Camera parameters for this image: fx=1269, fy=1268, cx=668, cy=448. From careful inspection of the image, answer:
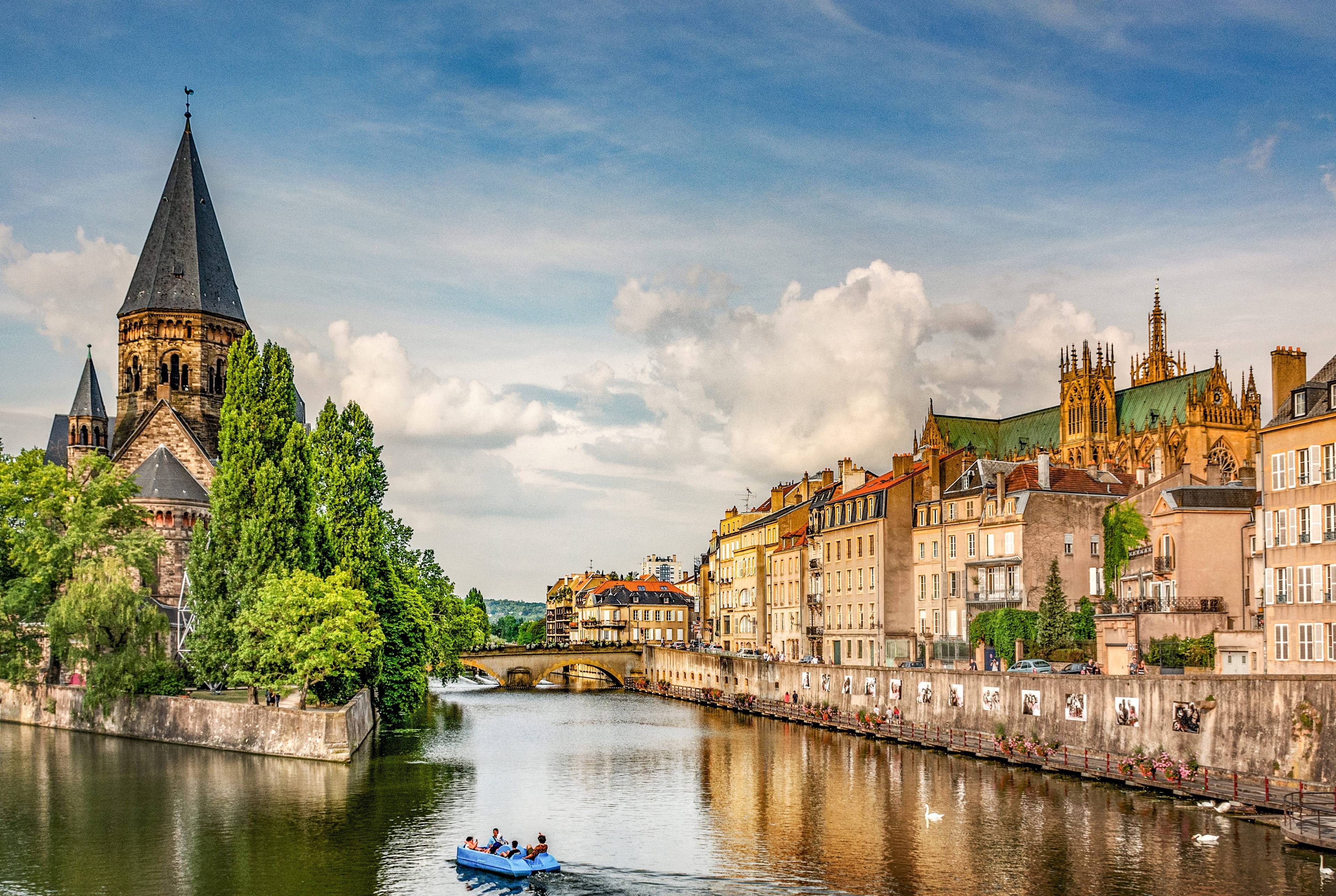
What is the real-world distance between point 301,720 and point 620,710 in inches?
1723

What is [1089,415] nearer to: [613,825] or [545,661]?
[545,661]

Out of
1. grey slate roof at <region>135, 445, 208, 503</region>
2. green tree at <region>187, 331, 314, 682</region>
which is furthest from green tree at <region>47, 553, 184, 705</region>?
grey slate roof at <region>135, 445, 208, 503</region>

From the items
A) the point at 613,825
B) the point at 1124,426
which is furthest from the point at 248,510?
the point at 1124,426

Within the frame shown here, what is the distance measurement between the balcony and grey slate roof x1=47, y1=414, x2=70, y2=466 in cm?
8043

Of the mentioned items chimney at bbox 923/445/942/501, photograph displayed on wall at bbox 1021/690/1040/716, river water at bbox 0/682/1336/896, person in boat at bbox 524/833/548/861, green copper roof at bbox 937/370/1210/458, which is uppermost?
green copper roof at bbox 937/370/1210/458

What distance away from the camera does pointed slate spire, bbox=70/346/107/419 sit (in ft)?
352

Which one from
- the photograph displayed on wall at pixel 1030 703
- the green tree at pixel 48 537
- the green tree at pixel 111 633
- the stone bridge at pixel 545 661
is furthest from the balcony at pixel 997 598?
the stone bridge at pixel 545 661

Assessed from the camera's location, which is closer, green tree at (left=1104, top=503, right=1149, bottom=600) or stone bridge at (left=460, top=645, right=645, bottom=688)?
green tree at (left=1104, top=503, right=1149, bottom=600)

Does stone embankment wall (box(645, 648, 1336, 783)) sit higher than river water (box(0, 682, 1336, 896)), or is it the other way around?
stone embankment wall (box(645, 648, 1336, 783))

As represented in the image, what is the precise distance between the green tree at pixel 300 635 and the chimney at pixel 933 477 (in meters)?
42.5

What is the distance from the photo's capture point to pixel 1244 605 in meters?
64.8

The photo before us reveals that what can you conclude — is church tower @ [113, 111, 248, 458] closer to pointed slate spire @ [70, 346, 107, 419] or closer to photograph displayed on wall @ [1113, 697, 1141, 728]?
pointed slate spire @ [70, 346, 107, 419]

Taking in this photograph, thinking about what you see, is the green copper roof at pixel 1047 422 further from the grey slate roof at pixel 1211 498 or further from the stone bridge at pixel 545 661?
the grey slate roof at pixel 1211 498

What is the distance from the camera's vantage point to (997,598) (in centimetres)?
8081
